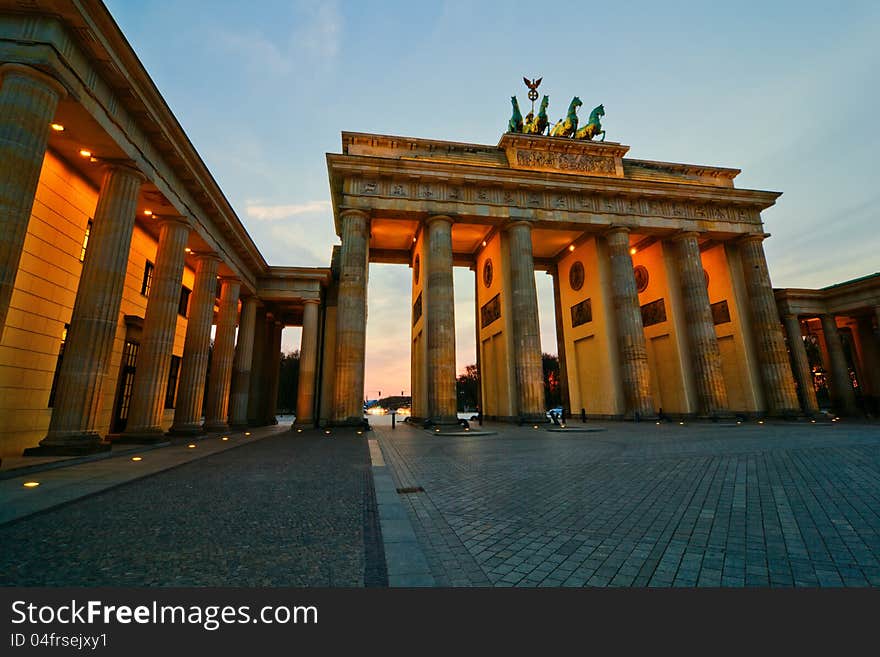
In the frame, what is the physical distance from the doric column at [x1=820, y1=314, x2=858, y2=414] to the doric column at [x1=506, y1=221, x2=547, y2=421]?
81.6 ft

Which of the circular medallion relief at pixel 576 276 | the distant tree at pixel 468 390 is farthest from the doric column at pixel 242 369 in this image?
the distant tree at pixel 468 390


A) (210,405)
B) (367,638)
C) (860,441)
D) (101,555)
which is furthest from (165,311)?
(860,441)

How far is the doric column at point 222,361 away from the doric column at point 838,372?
42444 millimetres

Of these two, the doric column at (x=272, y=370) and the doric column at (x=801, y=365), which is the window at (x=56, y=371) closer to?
the doric column at (x=272, y=370)

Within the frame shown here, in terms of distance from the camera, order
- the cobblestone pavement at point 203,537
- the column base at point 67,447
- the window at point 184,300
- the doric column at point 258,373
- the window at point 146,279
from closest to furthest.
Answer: the cobblestone pavement at point 203,537, the column base at point 67,447, the window at point 146,279, the window at point 184,300, the doric column at point 258,373

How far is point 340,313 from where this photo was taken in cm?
2102

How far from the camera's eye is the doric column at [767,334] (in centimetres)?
2389

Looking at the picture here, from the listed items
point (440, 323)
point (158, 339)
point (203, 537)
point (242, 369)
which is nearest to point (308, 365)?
point (242, 369)

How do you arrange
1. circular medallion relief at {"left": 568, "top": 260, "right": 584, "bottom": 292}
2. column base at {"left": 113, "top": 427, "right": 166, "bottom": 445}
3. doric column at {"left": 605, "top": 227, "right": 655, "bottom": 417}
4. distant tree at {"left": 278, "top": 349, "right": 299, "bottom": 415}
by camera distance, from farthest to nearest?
distant tree at {"left": 278, "top": 349, "right": 299, "bottom": 415} < circular medallion relief at {"left": 568, "top": 260, "right": 584, "bottom": 292} < doric column at {"left": 605, "top": 227, "right": 655, "bottom": 417} < column base at {"left": 113, "top": 427, "right": 166, "bottom": 445}

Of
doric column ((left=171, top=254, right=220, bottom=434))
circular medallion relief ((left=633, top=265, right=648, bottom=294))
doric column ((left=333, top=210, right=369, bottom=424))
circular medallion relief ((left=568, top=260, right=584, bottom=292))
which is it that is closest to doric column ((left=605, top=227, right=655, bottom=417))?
circular medallion relief ((left=568, top=260, right=584, bottom=292))

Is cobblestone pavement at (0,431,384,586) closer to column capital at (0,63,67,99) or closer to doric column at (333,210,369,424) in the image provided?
Answer: column capital at (0,63,67,99)

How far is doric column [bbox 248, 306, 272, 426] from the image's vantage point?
25.3 meters

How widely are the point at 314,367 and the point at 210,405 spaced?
6.24 meters

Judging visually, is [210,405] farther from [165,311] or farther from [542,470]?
[542,470]
